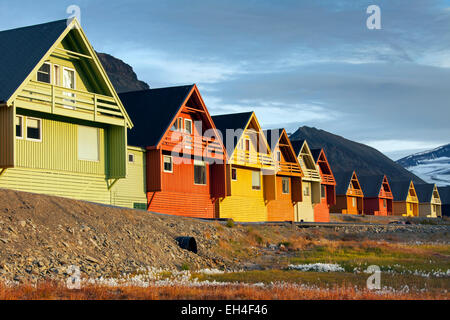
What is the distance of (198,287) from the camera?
16.4 meters

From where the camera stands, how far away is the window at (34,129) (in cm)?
2740

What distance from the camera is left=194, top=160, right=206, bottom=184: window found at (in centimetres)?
4065

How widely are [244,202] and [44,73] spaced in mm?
21654

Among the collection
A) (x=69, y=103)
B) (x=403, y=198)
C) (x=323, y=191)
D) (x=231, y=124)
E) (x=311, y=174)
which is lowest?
(x=403, y=198)

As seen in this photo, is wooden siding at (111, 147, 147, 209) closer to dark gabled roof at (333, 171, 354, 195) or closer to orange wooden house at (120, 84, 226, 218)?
orange wooden house at (120, 84, 226, 218)

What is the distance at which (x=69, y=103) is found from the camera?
28.5 m

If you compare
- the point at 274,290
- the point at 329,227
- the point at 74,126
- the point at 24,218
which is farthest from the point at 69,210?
the point at 329,227

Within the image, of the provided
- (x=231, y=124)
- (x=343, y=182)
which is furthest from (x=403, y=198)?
(x=231, y=124)

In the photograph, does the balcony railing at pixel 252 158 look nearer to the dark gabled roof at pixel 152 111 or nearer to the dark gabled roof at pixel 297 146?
the dark gabled roof at pixel 152 111

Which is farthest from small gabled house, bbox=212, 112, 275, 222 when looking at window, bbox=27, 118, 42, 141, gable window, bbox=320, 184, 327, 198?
gable window, bbox=320, 184, 327, 198

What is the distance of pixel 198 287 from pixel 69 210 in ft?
28.7

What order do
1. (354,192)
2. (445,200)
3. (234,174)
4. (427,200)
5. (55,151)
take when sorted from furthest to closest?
(445,200), (427,200), (354,192), (234,174), (55,151)

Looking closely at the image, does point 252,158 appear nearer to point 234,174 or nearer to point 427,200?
point 234,174
